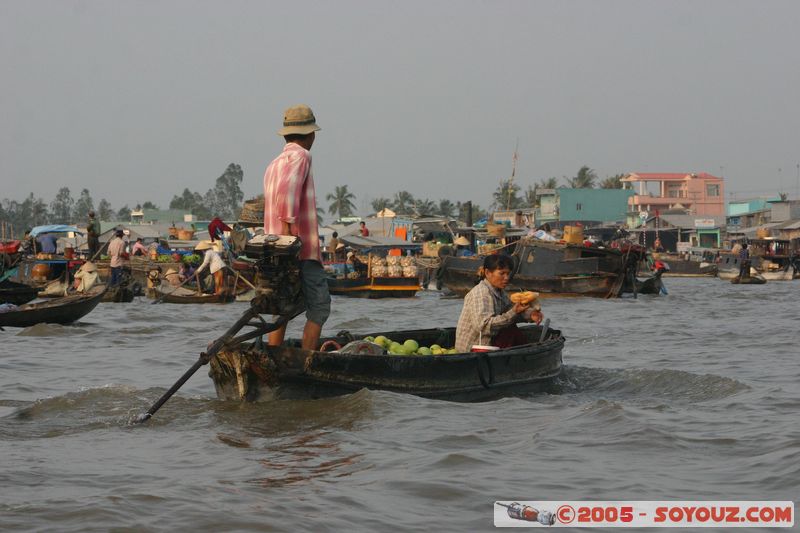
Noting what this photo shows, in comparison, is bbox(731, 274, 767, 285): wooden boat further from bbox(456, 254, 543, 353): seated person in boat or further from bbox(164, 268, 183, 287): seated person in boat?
bbox(456, 254, 543, 353): seated person in boat

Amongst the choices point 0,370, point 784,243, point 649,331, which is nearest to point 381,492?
point 0,370

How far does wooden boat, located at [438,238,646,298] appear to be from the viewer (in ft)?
81.5

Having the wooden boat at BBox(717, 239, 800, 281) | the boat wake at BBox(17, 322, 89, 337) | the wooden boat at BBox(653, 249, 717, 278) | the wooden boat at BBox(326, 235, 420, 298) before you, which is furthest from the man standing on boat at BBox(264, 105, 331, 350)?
the wooden boat at BBox(653, 249, 717, 278)

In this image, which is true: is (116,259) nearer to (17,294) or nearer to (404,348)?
(17,294)

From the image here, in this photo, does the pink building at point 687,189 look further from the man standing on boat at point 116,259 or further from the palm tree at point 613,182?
the man standing on boat at point 116,259

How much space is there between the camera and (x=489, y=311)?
7.94 metres

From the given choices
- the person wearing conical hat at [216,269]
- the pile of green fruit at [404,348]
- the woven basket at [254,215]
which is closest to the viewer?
the woven basket at [254,215]

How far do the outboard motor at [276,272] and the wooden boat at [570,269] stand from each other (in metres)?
18.0

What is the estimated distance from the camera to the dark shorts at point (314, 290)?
276 inches

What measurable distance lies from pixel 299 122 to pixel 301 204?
1.93ft

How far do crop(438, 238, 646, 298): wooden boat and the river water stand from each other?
13773 millimetres

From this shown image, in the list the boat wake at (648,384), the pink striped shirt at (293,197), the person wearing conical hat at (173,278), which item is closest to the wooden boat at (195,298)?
the person wearing conical hat at (173,278)

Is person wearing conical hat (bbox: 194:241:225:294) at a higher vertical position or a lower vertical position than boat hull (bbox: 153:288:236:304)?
higher

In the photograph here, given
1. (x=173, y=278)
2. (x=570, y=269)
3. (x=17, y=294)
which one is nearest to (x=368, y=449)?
(x=17, y=294)
